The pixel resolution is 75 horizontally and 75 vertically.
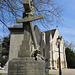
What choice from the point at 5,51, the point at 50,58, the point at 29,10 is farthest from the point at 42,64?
the point at 5,51

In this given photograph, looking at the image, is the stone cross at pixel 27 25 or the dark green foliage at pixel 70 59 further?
the dark green foliage at pixel 70 59

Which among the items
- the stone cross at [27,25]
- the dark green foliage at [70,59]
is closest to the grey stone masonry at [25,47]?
the stone cross at [27,25]

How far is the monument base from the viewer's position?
169 inches

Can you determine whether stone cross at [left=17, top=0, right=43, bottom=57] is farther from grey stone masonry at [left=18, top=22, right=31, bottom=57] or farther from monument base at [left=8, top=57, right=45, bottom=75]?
monument base at [left=8, top=57, right=45, bottom=75]

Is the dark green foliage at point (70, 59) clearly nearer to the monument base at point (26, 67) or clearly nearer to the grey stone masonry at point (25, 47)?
the grey stone masonry at point (25, 47)

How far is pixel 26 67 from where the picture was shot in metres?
4.33

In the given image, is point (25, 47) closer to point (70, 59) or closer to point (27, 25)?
point (27, 25)

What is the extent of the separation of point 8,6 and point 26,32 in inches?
169

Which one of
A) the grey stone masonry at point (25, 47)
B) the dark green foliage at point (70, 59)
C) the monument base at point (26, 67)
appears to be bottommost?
the dark green foliage at point (70, 59)

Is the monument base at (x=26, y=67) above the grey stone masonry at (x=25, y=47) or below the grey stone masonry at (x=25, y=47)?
below

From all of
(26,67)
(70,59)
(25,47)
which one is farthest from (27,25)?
(70,59)

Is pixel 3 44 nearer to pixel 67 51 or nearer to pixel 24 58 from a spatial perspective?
pixel 67 51

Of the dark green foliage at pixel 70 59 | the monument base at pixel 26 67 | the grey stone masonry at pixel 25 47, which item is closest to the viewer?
the monument base at pixel 26 67

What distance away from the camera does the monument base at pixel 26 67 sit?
4293 millimetres
